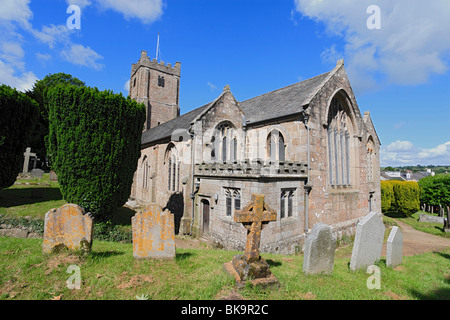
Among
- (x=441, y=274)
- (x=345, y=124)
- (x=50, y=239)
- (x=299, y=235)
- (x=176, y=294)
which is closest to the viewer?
(x=176, y=294)

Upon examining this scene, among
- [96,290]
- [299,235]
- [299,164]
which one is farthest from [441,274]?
[96,290]

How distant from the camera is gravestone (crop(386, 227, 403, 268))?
7383 millimetres

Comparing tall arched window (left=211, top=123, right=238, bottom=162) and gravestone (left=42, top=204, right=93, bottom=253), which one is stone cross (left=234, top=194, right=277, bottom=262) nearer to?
gravestone (left=42, top=204, right=93, bottom=253)

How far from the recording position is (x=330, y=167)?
16797 mm

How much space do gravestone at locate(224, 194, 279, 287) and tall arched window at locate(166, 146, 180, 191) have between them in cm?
1268

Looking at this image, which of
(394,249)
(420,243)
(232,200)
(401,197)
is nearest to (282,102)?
(232,200)

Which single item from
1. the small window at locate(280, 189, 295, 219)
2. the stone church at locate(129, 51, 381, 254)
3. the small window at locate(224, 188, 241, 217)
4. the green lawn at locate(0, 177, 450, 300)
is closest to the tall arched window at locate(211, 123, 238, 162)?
the stone church at locate(129, 51, 381, 254)

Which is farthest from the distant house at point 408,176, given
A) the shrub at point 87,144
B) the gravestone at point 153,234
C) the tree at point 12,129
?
the tree at point 12,129

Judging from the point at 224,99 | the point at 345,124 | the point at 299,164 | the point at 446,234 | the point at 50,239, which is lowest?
the point at 446,234

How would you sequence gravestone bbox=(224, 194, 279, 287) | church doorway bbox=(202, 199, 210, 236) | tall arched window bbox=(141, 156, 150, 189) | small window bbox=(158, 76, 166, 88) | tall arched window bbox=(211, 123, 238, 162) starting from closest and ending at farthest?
gravestone bbox=(224, 194, 279, 287) → church doorway bbox=(202, 199, 210, 236) → tall arched window bbox=(211, 123, 238, 162) → tall arched window bbox=(141, 156, 150, 189) → small window bbox=(158, 76, 166, 88)

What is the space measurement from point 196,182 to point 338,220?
10.6 metres

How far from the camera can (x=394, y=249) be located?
7527 mm
